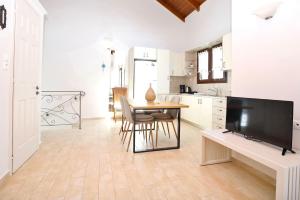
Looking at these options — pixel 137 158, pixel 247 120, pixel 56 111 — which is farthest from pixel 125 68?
pixel 247 120

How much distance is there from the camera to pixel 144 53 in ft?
16.5

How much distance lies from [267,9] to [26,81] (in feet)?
9.66

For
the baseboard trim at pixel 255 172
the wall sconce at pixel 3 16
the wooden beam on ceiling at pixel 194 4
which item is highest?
the wooden beam on ceiling at pixel 194 4

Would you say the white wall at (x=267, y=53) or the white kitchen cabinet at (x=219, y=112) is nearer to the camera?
the white wall at (x=267, y=53)

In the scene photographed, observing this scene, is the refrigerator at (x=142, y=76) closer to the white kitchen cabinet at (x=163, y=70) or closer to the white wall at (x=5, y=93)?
the white kitchen cabinet at (x=163, y=70)

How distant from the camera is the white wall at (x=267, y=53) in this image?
5.46 ft

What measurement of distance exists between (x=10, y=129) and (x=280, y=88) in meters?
2.89

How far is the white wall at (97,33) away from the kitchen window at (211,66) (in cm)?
36

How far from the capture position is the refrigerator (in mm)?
5020

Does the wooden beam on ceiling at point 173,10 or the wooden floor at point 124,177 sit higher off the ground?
the wooden beam on ceiling at point 173,10

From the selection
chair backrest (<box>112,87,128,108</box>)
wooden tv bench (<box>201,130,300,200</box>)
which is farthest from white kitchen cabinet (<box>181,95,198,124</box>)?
wooden tv bench (<box>201,130,300,200</box>)

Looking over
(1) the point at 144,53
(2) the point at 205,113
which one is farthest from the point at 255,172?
(1) the point at 144,53

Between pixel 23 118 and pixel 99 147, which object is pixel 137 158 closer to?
pixel 99 147

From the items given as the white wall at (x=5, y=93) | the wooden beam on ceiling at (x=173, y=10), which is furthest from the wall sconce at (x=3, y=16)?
the wooden beam on ceiling at (x=173, y=10)
